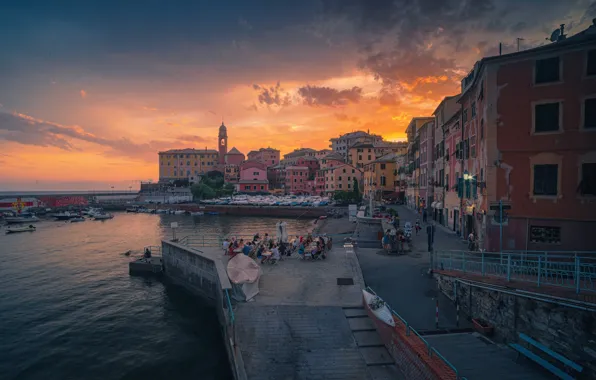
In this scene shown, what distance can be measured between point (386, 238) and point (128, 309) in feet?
58.1

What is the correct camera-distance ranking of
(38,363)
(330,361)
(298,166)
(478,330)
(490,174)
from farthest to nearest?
(298,166) → (490,174) → (38,363) → (478,330) → (330,361)

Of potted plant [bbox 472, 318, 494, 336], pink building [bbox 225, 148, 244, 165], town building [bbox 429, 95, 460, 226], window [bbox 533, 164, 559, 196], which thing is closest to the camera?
potted plant [bbox 472, 318, 494, 336]

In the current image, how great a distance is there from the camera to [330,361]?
10.7m

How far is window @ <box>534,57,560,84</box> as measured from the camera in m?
15.4

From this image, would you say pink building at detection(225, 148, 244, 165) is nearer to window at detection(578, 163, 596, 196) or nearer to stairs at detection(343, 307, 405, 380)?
window at detection(578, 163, 596, 196)

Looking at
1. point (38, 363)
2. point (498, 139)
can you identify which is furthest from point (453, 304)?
point (38, 363)

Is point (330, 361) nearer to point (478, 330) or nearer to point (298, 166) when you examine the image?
point (478, 330)

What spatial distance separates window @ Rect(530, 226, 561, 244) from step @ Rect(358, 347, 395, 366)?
10247 millimetres

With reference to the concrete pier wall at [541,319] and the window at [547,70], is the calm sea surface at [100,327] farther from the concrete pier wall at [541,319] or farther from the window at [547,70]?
the window at [547,70]

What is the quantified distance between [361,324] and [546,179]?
11296 mm

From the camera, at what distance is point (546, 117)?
15.6m

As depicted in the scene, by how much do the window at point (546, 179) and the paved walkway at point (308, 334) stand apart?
961cm

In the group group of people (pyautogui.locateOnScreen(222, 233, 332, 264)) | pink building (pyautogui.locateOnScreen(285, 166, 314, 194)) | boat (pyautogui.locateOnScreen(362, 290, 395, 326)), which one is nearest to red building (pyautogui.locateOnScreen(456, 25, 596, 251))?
boat (pyautogui.locateOnScreen(362, 290, 395, 326))

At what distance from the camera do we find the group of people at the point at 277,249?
19234 millimetres
